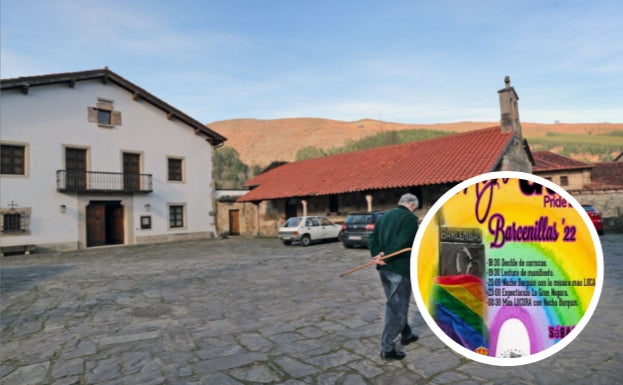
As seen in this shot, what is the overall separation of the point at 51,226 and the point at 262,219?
483 inches

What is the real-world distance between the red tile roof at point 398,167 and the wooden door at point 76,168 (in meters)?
9.51

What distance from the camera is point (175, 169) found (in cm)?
2395

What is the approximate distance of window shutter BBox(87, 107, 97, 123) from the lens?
2038cm

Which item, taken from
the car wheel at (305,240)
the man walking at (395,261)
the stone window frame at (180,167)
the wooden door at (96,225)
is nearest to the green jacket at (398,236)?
the man walking at (395,261)

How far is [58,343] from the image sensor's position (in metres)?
4.61

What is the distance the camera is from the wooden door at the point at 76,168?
1931 cm

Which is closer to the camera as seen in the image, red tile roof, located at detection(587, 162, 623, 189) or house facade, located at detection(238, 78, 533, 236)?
house facade, located at detection(238, 78, 533, 236)

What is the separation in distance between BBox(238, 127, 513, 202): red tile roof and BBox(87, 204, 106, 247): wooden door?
845cm

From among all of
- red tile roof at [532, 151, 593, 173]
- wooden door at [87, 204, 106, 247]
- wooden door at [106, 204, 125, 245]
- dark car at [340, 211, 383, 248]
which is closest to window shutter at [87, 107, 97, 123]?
wooden door at [87, 204, 106, 247]

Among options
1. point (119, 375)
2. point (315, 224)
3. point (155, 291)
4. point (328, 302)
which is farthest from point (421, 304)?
point (315, 224)

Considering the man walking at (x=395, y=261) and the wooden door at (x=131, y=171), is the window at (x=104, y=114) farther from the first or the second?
the man walking at (x=395, y=261)

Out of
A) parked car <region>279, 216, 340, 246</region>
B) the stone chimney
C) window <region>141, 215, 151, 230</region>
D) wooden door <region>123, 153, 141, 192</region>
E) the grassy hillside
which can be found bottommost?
parked car <region>279, 216, 340, 246</region>

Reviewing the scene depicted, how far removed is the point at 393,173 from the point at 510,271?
684 inches

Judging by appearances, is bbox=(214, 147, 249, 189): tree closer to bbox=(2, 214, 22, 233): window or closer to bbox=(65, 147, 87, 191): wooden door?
bbox=(65, 147, 87, 191): wooden door
